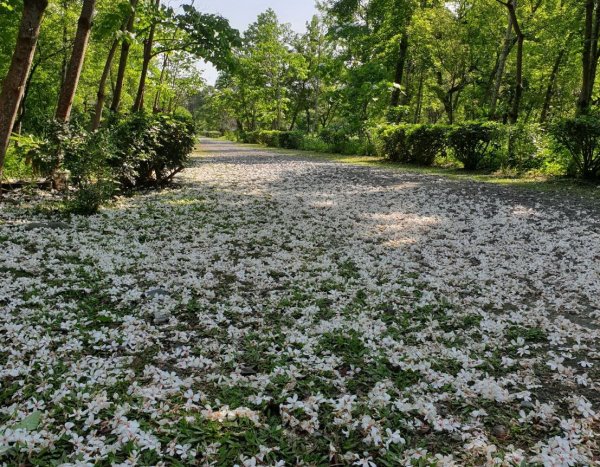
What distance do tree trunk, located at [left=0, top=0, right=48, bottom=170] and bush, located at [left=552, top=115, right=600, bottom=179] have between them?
1214cm

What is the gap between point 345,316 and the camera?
14.5ft

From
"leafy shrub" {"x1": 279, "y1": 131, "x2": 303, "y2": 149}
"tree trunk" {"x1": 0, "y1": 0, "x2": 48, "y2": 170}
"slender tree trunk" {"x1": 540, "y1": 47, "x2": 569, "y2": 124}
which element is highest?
"slender tree trunk" {"x1": 540, "y1": 47, "x2": 569, "y2": 124}

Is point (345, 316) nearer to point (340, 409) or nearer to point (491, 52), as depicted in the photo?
point (340, 409)

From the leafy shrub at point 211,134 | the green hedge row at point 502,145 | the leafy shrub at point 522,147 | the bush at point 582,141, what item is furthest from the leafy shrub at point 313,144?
the leafy shrub at point 211,134

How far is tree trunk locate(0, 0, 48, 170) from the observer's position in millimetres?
4824

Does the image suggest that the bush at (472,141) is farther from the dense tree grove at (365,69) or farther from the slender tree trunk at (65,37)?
the slender tree trunk at (65,37)

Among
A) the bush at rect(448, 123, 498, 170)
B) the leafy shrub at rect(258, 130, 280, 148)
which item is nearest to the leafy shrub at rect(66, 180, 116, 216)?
the bush at rect(448, 123, 498, 170)

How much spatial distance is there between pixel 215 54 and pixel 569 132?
9.76 meters

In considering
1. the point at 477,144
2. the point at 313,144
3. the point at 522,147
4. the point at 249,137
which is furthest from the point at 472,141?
the point at 249,137

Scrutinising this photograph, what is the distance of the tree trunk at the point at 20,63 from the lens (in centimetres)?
482

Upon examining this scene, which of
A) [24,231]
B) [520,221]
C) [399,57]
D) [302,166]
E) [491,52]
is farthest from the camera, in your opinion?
[491,52]

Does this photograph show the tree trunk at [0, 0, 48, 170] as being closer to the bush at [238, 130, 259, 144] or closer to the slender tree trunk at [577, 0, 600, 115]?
the slender tree trunk at [577, 0, 600, 115]

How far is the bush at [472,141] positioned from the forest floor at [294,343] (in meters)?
7.30

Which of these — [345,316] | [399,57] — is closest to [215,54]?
[345,316]
